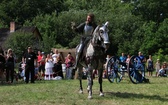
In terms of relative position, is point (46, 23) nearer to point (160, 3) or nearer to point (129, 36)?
point (129, 36)

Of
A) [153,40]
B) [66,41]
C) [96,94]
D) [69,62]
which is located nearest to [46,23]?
[66,41]

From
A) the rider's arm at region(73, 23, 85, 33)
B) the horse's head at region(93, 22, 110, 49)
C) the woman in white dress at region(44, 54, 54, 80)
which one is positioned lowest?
the woman in white dress at region(44, 54, 54, 80)

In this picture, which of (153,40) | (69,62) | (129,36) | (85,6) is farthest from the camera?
(85,6)

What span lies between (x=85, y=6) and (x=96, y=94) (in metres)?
67.2

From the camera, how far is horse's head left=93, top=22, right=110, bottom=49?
1035 cm

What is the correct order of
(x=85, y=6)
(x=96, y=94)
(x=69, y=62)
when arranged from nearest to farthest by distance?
1. (x=96, y=94)
2. (x=69, y=62)
3. (x=85, y=6)

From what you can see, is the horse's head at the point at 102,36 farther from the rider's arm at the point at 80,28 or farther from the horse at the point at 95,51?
the rider's arm at the point at 80,28

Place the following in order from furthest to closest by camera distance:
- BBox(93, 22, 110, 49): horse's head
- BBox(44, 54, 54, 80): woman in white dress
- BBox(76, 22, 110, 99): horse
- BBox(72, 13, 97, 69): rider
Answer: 1. BBox(44, 54, 54, 80): woman in white dress
2. BBox(72, 13, 97, 69): rider
3. BBox(76, 22, 110, 99): horse
4. BBox(93, 22, 110, 49): horse's head

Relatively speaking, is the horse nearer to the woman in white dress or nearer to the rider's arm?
the rider's arm

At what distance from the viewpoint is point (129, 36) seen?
55.5 metres

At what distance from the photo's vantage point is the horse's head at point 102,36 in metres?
10.4

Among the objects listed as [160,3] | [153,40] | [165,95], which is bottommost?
[165,95]

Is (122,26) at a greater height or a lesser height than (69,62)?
greater

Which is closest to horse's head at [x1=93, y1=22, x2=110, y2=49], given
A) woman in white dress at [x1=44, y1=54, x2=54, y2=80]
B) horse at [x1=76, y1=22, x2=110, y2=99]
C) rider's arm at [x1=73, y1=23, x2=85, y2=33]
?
horse at [x1=76, y1=22, x2=110, y2=99]
